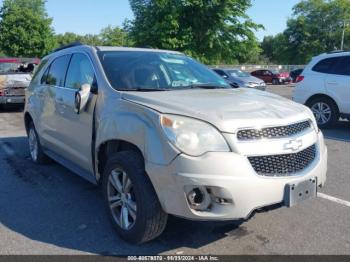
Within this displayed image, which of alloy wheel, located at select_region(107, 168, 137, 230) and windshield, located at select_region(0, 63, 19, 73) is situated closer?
alloy wheel, located at select_region(107, 168, 137, 230)

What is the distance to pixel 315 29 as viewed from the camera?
2825 inches

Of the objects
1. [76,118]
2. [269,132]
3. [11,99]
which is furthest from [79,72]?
[11,99]

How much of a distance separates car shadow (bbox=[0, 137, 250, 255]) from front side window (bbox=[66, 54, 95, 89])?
4.33ft

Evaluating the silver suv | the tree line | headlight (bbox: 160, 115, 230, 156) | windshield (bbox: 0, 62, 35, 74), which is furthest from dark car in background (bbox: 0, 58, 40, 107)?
the tree line

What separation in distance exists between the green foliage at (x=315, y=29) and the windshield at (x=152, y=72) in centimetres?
7068

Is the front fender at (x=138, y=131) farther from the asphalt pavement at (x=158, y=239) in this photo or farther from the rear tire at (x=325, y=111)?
the rear tire at (x=325, y=111)

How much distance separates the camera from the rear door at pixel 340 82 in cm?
925

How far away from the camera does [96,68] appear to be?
4.39 metres

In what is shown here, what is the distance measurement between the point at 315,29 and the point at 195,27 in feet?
153

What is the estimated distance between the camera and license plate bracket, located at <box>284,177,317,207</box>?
326 cm

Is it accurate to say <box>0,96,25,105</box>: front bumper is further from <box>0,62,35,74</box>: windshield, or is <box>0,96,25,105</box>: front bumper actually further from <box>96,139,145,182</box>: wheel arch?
<box>96,139,145,182</box>: wheel arch

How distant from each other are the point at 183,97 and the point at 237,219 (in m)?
1.22

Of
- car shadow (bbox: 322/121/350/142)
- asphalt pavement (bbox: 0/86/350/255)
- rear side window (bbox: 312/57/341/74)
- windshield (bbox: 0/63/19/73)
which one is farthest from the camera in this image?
windshield (bbox: 0/63/19/73)

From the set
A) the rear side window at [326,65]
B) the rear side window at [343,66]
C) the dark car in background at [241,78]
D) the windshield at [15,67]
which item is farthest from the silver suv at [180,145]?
the dark car in background at [241,78]
